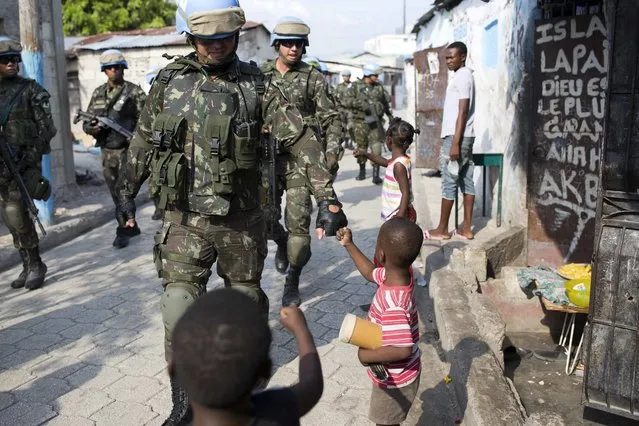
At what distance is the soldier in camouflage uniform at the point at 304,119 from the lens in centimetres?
475

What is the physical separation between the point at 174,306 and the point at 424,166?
7.88 meters

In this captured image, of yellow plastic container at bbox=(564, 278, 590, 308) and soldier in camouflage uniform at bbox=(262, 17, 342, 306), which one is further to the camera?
soldier in camouflage uniform at bbox=(262, 17, 342, 306)

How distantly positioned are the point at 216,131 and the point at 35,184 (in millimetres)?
2999

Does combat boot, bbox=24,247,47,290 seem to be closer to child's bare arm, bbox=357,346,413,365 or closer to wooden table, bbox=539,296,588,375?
child's bare arm, bbox=357,346,413,365

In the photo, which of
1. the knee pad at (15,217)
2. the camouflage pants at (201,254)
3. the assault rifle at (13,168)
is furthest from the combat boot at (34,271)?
the camouflage pants at (201,254)

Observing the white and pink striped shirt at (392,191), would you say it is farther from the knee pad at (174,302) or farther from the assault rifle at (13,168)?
the assault rifle at (13,168)

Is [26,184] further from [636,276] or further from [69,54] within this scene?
[69,54]

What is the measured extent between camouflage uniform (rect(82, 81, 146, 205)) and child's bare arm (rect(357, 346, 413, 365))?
4743mm

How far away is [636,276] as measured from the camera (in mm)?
2824

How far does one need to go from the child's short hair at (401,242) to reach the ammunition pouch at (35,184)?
3858 millimetres

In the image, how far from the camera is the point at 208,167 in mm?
3188

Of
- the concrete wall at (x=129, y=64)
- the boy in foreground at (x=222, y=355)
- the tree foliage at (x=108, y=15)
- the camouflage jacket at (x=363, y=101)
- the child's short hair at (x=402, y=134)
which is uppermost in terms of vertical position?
the tree foliage at (x=108, y=15)

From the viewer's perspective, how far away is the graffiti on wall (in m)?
4.73

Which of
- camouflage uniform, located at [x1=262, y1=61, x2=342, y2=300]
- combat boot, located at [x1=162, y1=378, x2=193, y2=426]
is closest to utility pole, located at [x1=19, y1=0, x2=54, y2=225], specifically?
camouflage uniform, located at [x1=262, y1=61, x2=342, y2=300]
